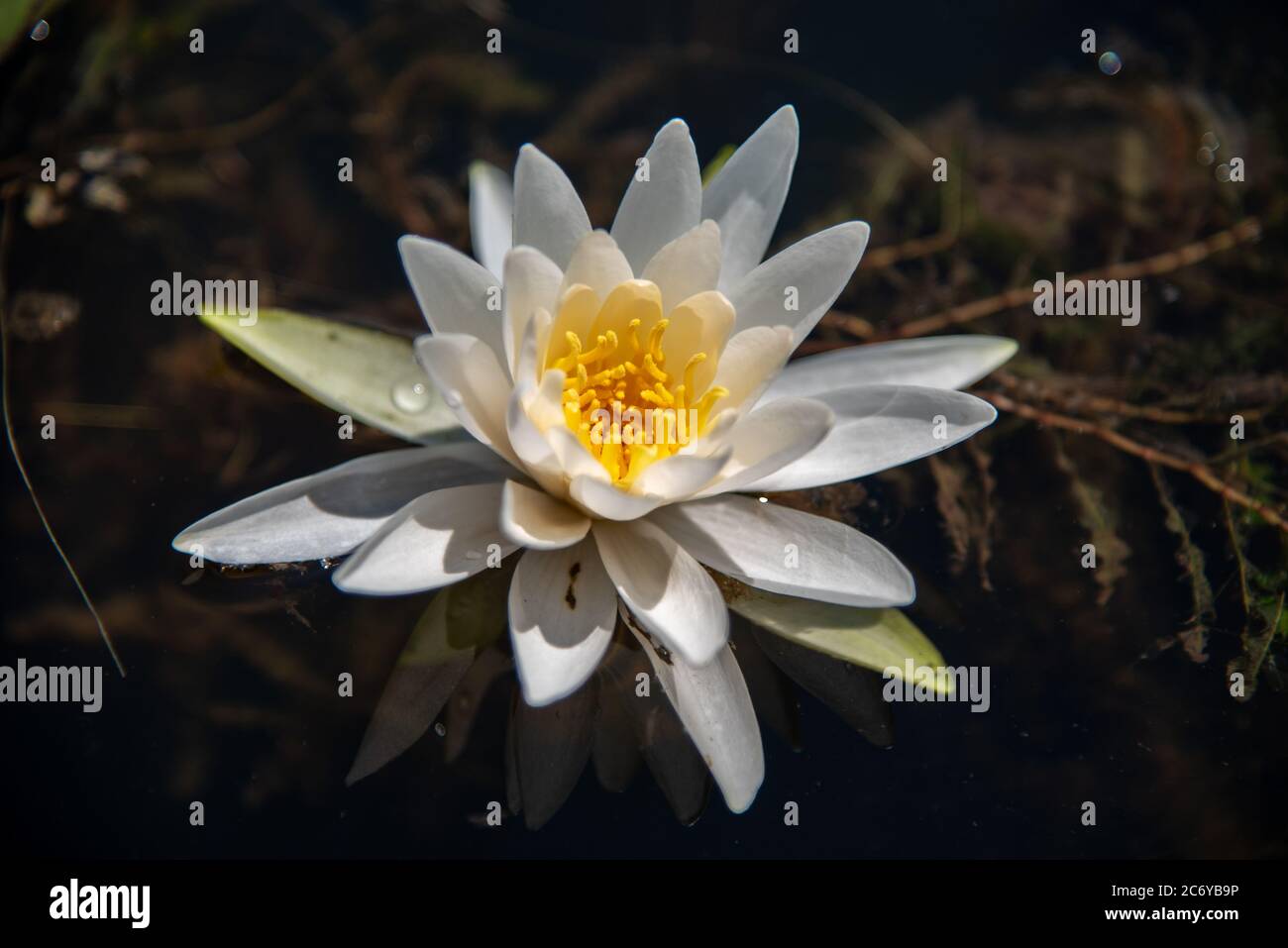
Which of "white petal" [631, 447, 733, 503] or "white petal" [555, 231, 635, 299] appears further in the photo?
"white petal" [555, 231, 635, 299]

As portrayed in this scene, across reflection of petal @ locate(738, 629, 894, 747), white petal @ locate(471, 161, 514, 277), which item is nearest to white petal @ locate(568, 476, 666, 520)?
reflection of petal @ locate(738, 629, 894, 747)

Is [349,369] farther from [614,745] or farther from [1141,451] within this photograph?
[1141,451]

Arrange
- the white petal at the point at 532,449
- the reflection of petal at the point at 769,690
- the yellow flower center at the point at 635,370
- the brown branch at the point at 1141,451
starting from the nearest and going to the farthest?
the white petal at the point at 532,449 < the yellow flower center at the point at 635,370 < the reflection of petal at the point at 769,690 < the brown branch at the point at 1141,451

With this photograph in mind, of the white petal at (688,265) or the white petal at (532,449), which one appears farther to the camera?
the white petal at (688,265)

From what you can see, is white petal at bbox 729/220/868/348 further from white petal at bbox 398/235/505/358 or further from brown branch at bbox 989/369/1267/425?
brown branch at bbox 989/369/1267/425

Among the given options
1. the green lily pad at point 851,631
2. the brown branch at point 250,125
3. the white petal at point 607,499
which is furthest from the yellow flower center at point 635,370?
the brown branch at point 250,125

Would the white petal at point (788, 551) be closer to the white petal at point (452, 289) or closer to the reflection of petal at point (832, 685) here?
the reflection of petal at point (832, 685)
